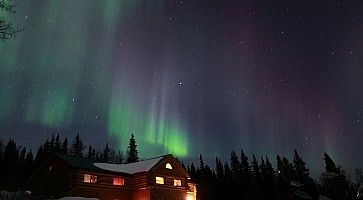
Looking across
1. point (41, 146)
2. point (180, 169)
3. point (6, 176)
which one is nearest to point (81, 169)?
point (180, 169)

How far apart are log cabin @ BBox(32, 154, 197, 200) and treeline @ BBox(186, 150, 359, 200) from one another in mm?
27663

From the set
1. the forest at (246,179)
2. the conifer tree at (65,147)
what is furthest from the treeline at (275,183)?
the conifer tree at (65,147)

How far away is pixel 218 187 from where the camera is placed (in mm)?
81062

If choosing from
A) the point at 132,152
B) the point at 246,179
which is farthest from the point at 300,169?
the point at 132,152

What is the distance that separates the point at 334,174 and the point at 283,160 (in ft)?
121

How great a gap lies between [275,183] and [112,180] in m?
44.7

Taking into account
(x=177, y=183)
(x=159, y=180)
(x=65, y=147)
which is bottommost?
(x=177, y=183)

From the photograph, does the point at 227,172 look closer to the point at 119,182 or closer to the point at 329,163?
the point at 329,163

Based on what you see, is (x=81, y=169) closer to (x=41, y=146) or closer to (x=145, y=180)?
(x=145, y=180)

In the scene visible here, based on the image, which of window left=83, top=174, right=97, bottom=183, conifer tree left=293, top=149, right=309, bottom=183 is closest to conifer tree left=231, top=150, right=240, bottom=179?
conifer tree left=293, top=149, right=309, bottom=183

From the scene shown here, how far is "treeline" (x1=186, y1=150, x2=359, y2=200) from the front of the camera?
6119 centimetres

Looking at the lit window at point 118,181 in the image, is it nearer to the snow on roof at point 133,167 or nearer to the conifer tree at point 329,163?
the snow on roof at point 133,167

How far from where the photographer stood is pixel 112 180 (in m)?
41.7

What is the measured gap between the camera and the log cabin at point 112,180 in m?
38.1
